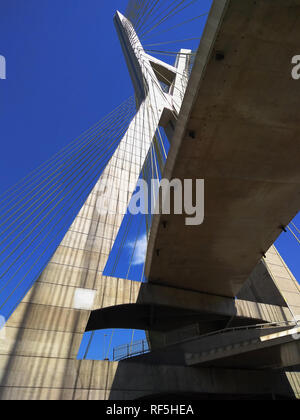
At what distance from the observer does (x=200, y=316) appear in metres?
16.9

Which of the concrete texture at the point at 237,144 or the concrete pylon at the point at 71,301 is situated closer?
the concrete texture at the point at 237,144

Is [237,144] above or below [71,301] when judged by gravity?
above

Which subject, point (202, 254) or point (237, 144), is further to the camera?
point (202, 254)

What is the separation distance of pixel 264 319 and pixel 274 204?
9.16 metres

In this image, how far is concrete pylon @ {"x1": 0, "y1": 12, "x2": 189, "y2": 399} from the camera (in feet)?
29.0

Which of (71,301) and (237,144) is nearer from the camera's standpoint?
(237,144)

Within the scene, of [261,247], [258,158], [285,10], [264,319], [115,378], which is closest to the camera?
[285,10]

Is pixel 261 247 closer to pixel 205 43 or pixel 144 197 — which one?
pixel 144 197

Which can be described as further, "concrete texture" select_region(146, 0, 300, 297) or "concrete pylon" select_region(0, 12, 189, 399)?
"concrete pylon" select_region(0, 12, 189, 399)

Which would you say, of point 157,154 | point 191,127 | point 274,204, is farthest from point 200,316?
point 191,127

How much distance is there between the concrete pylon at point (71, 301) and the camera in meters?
8.84

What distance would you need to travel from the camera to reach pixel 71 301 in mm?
10836
